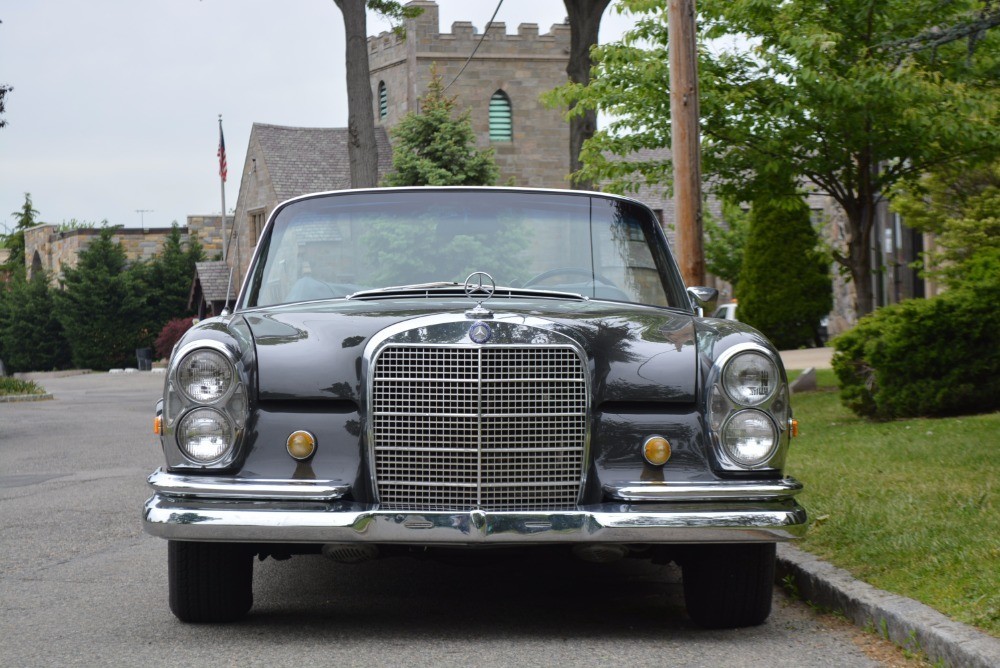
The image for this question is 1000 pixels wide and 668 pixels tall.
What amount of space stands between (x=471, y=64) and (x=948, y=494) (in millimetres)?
46153

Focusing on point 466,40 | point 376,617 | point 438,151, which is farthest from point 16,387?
point 466,40

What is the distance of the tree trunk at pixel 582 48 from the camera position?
71.5ft

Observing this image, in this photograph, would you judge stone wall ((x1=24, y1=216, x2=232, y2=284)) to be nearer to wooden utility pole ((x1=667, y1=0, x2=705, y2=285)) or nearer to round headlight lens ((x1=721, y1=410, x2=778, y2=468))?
wooden utility pole ((x1=667, y1=0, x2=705, y2=285))

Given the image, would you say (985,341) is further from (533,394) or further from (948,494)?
(533,394)

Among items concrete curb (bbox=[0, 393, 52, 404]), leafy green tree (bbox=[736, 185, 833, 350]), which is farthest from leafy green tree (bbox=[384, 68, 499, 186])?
concrete curb (bbox=[0, 393, 52, 404])


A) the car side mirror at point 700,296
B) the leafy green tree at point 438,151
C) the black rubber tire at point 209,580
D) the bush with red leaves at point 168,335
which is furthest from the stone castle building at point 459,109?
the black rubber tire at point 209,580

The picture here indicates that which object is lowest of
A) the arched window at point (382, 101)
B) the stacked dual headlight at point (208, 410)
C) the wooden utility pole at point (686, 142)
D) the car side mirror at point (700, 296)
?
the stacked dual headlight at point (208, 410)

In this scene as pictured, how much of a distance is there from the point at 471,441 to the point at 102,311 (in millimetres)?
48300

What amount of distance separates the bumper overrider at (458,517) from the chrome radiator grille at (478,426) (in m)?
0.14

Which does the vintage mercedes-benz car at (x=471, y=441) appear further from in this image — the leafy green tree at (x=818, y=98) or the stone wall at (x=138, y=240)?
the stone wall at (x=138, y=240)

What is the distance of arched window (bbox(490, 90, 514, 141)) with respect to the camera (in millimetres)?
52906

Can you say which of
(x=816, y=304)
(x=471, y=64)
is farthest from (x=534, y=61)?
(x=816, y=304)

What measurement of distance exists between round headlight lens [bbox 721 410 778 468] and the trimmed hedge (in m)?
7.67

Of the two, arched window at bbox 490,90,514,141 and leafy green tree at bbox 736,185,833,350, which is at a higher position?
arched window at bbox 490,90,514,141
